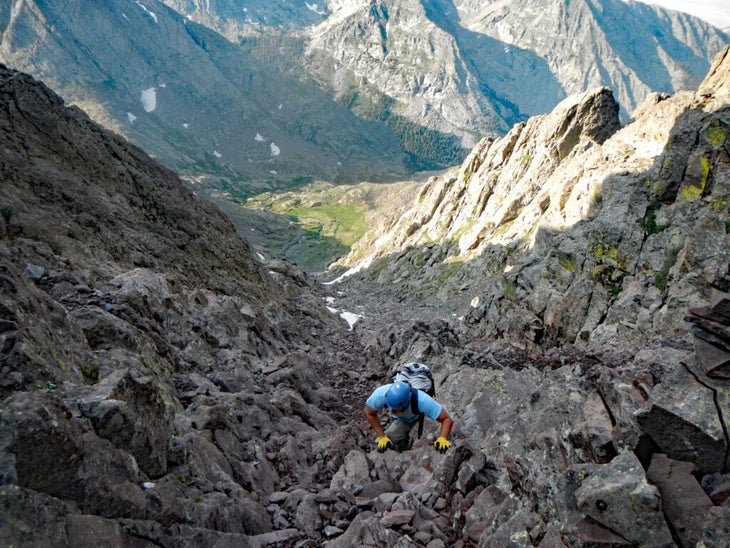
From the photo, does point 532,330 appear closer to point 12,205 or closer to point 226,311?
point 226,311

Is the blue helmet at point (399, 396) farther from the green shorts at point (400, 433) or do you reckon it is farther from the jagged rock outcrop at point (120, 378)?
the jagged rock outcrop at point (120, 378)

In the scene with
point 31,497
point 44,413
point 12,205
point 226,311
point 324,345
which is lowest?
point 324,345

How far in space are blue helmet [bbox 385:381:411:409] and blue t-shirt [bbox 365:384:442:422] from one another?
0.27m

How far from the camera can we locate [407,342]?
27109 millimetres

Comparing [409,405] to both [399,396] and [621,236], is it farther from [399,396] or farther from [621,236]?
[621,236]

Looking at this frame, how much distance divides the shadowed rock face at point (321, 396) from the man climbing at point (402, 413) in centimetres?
54

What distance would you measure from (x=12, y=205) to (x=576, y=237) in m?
36.3

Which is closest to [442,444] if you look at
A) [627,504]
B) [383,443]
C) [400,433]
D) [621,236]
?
[383,443]

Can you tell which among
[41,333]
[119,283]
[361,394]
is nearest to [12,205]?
[119,283]

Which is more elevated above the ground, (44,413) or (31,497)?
(44,413)

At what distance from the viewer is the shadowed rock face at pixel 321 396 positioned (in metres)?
7.05

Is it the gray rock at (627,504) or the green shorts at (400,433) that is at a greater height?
the gray rock at (627,504)

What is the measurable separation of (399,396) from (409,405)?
0.64 meters

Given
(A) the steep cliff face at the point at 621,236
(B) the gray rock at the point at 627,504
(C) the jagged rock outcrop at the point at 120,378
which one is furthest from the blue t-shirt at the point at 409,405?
(A) the steep cliff face at the point at 621,236
